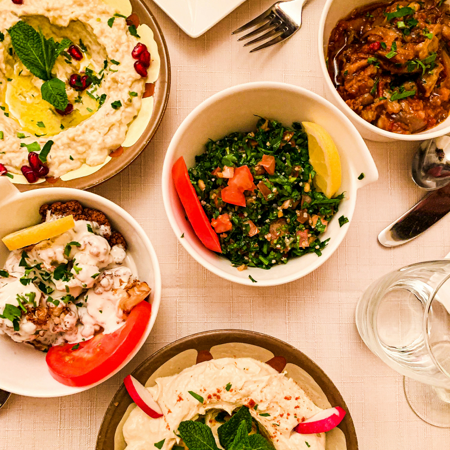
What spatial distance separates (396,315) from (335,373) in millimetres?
419

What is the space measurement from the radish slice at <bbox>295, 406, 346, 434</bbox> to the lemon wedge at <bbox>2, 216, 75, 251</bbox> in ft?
4.31

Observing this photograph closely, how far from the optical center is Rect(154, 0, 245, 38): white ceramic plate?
6.81 feet

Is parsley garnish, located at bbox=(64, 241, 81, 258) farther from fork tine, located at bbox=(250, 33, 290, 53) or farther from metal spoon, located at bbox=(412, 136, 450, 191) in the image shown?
metal spoon, located at bbox=(412, 136, 450, 191)

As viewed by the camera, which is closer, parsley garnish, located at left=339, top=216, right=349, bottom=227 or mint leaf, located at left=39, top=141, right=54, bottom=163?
parsley garnish, located at left=339, top=216, right=349, bottom=227

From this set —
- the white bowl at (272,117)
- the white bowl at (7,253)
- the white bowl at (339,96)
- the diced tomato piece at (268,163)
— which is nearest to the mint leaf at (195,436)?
the white bowl at (7,253)

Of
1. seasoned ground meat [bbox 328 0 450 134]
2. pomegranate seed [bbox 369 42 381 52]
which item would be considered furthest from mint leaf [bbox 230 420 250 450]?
pomegranate seed [bbox 369 42 381 52]

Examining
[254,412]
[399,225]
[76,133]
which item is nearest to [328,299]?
[399,225]

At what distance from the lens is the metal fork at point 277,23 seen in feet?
6.87

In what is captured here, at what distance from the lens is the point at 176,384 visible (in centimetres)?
192

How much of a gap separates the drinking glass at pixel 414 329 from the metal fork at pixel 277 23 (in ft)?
4.11

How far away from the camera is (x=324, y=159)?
1756 millimetres

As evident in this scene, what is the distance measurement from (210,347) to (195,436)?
363 millimetres

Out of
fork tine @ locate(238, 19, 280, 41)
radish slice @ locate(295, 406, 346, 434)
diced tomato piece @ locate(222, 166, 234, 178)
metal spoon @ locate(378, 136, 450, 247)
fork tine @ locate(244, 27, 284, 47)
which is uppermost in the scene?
fork tine @ locate(238, 19, 280, 41)

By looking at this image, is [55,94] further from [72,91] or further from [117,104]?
[117,104]
